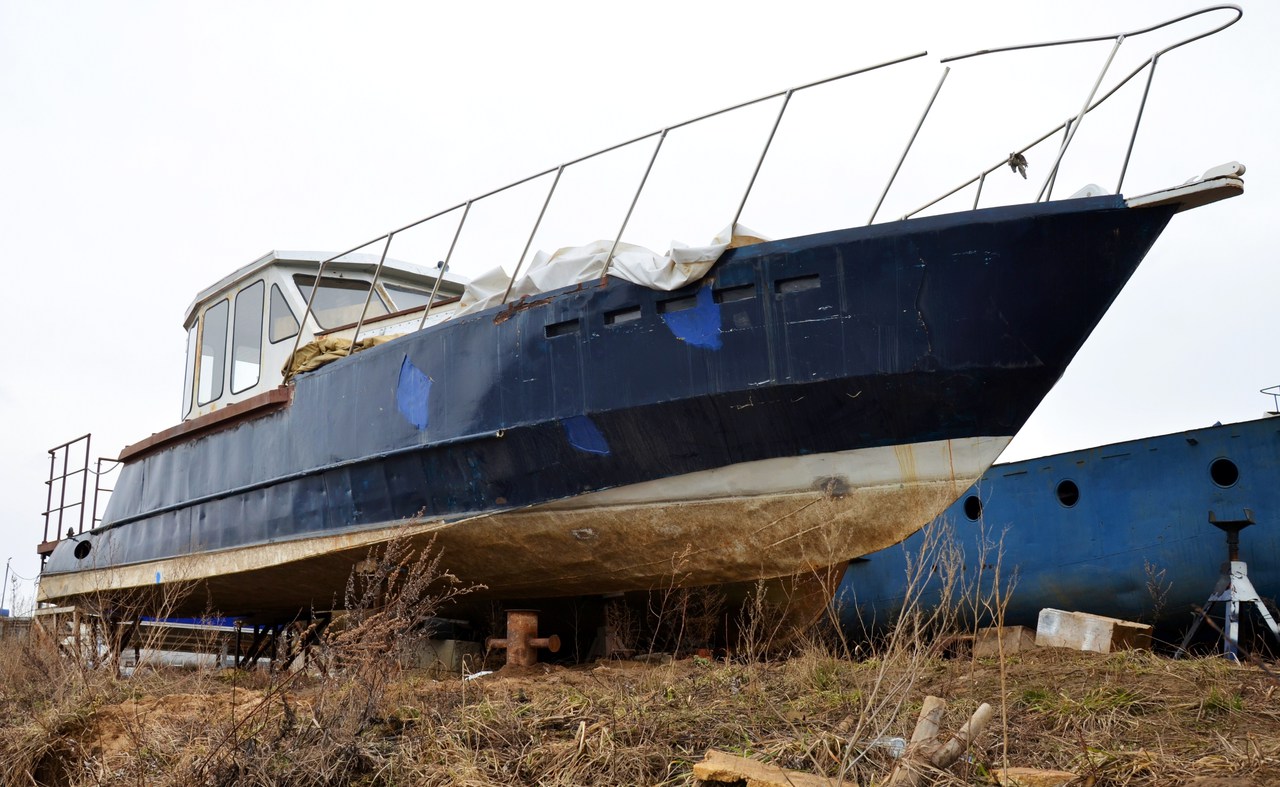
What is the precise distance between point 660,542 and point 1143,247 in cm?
300

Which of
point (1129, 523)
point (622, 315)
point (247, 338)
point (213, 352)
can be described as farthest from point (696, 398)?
point (213, 352)

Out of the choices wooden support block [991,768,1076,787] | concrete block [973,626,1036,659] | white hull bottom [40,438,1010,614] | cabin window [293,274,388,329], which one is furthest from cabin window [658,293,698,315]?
cabin window [293,274,388,329]

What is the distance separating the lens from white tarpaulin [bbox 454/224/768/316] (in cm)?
557

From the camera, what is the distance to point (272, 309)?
27.4 ft

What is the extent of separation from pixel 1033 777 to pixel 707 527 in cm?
304

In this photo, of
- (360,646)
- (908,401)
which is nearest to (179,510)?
(360,646)

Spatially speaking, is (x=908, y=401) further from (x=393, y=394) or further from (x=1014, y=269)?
→ (x=393, y=394)

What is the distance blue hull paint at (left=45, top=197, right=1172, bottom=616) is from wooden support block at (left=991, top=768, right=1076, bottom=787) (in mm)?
Result: 2608

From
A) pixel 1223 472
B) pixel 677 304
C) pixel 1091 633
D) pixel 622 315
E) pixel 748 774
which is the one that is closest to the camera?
pixel 748 774

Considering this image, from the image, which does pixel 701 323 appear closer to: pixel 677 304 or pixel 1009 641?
pixel 677 304

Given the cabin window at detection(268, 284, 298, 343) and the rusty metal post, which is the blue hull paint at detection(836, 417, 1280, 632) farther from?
the cabin window at detection(268, 284, 298, 343)

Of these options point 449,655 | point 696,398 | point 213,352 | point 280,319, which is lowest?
point 449,655

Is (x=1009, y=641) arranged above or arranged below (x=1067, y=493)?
below

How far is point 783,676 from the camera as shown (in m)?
4.84
